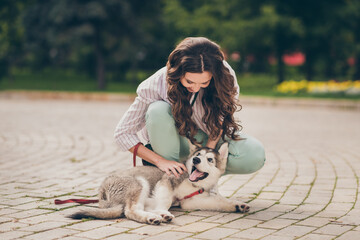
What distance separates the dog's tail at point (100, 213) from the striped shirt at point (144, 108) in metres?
0.67

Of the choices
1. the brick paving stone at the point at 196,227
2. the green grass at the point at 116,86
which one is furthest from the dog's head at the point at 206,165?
the green grass at the point at 116,86

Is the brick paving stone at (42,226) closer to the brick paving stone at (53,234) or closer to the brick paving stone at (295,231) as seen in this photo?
the brick paving stone at (53,234)

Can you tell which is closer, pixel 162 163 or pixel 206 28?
pixel 162 163

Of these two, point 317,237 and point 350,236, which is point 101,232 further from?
point 350,236

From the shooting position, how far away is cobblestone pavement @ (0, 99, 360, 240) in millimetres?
3330

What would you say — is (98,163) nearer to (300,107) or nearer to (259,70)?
(300,107)

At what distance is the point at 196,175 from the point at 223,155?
0.32 metres

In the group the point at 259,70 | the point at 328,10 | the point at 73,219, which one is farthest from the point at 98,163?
the point at 259,70

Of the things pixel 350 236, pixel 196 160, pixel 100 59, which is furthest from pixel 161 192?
pixel 100 59

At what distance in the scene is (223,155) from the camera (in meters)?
3.84

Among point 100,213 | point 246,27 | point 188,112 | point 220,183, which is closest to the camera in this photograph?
point 100,213

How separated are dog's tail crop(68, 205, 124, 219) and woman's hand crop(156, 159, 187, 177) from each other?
46 centimetres

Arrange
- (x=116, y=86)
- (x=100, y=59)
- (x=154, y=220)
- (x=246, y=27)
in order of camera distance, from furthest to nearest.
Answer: (x=116, y=86)
(x=100, y=59)
(x=246, y=27)
(x=154, y=220)

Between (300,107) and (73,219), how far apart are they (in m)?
11.6
